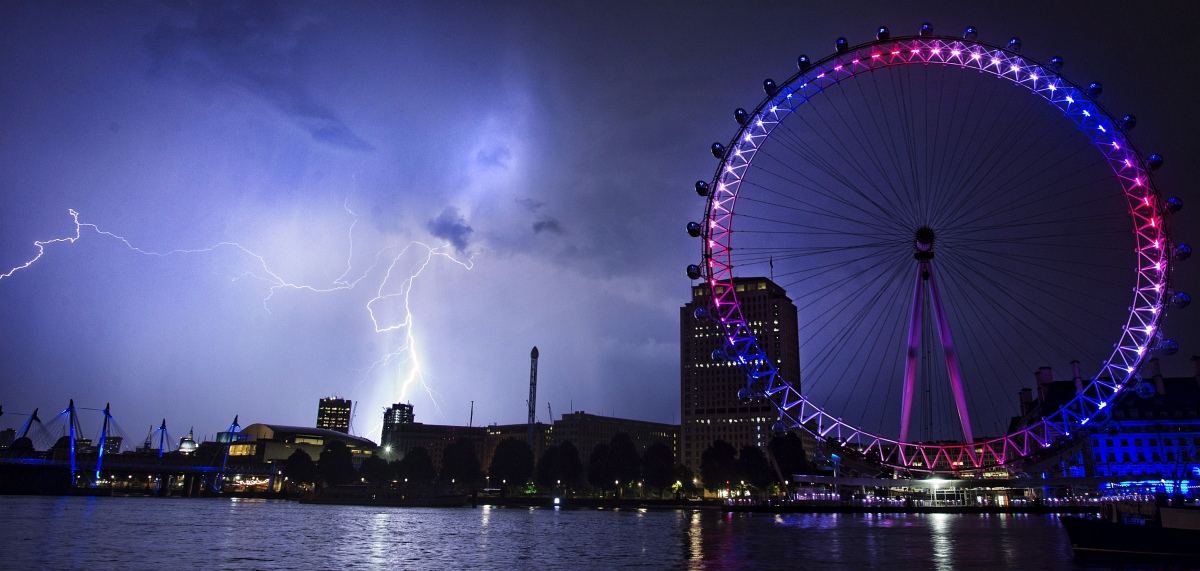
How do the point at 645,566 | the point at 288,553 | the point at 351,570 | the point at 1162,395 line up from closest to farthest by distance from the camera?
the point at 351,570, the point at 645,566, the point at 288,553, the point at 1162,395

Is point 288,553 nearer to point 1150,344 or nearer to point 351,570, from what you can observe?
point 351,570

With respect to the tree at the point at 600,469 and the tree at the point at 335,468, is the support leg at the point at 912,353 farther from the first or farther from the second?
the tree at the point at 335,468

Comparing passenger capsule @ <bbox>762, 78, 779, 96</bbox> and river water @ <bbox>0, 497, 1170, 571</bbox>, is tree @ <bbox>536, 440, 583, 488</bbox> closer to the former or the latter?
river water @ <bbox>0, 497, 1170, 571</bbox>

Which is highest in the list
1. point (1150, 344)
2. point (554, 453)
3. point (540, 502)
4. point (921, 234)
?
point (921, 234)

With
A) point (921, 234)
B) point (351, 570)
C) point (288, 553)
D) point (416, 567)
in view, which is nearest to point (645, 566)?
point (416, 567)

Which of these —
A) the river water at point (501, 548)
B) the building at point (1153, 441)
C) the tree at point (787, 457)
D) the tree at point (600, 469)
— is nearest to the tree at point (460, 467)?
the tree at point (600, 469)

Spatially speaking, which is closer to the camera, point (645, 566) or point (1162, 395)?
point (645, 566)

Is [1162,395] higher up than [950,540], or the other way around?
[1162,395]

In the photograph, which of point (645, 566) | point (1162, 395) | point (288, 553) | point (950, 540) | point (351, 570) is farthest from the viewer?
point (1162, 395)

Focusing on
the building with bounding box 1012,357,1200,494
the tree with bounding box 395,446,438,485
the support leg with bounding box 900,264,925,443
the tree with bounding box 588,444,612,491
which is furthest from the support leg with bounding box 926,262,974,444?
the tree with bounding box 395,446,438,485
